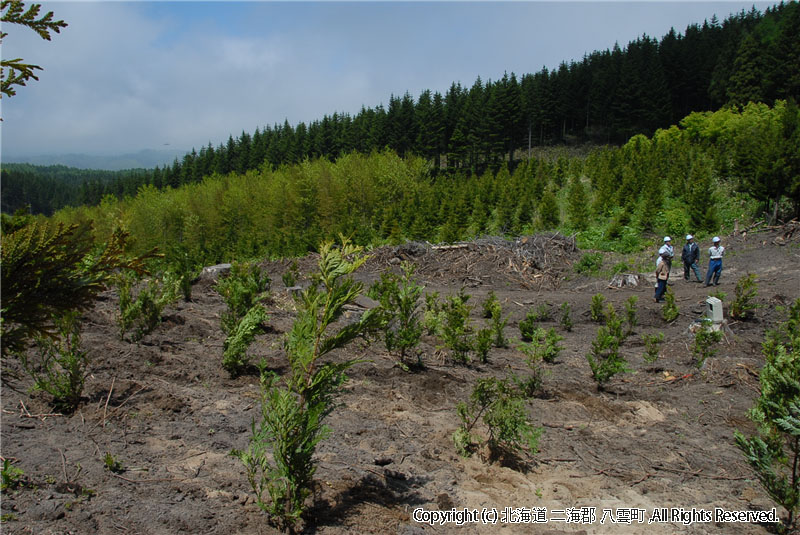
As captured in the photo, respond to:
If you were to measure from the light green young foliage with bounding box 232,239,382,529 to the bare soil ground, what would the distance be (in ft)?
0.70

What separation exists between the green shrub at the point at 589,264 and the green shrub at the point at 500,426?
11510mm

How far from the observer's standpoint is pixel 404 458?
4160 mm

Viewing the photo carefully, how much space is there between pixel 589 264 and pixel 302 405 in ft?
45.5

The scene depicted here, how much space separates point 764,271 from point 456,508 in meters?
13.0

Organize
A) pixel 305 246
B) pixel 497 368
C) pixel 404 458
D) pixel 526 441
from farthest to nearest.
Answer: pixel 305 246 → pixel 497 368 → pixel 526 441 → pixel 404 458

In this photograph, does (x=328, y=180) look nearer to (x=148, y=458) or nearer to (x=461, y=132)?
(x=461, y=132)

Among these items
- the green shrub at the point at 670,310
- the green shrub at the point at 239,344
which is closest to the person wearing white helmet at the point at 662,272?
the green shrub at the point at 670,310

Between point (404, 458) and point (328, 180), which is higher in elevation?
point (328, 180)

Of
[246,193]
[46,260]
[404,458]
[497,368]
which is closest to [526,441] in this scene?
[404,458]

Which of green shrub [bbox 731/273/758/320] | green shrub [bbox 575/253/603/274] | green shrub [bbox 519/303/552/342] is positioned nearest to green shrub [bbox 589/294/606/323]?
green shrub [bbox 519/303/552/342]

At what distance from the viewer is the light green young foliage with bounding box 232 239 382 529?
292 cm

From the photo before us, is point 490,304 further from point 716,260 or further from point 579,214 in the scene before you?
point 579,214

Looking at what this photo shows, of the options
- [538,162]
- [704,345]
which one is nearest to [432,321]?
[704,345]

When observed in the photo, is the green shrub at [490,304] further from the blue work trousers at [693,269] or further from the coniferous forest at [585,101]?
the coniferous forest at [585,101]
